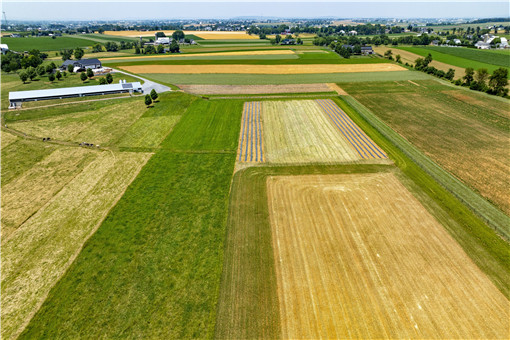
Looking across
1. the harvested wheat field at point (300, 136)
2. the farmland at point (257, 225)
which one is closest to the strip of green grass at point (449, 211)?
the farmland at point (257, 225)

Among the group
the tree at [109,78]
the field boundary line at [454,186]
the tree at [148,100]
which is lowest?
the field boundary line at [454,186]

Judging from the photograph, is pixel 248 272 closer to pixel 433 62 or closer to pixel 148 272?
pixel 148 272

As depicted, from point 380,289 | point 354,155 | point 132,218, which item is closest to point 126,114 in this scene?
point 132,218

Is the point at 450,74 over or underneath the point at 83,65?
underneath

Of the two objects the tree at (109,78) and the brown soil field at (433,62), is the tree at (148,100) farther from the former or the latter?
the brown soil field at (433,62)

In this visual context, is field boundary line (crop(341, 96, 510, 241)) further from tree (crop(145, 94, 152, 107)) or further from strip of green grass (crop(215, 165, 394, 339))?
tree (crop(145, 94, 152, 107))

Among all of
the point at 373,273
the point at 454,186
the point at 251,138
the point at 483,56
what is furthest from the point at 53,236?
the point at 483,56

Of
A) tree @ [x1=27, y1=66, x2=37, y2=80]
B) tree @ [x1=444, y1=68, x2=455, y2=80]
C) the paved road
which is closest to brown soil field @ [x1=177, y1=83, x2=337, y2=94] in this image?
the paved road
